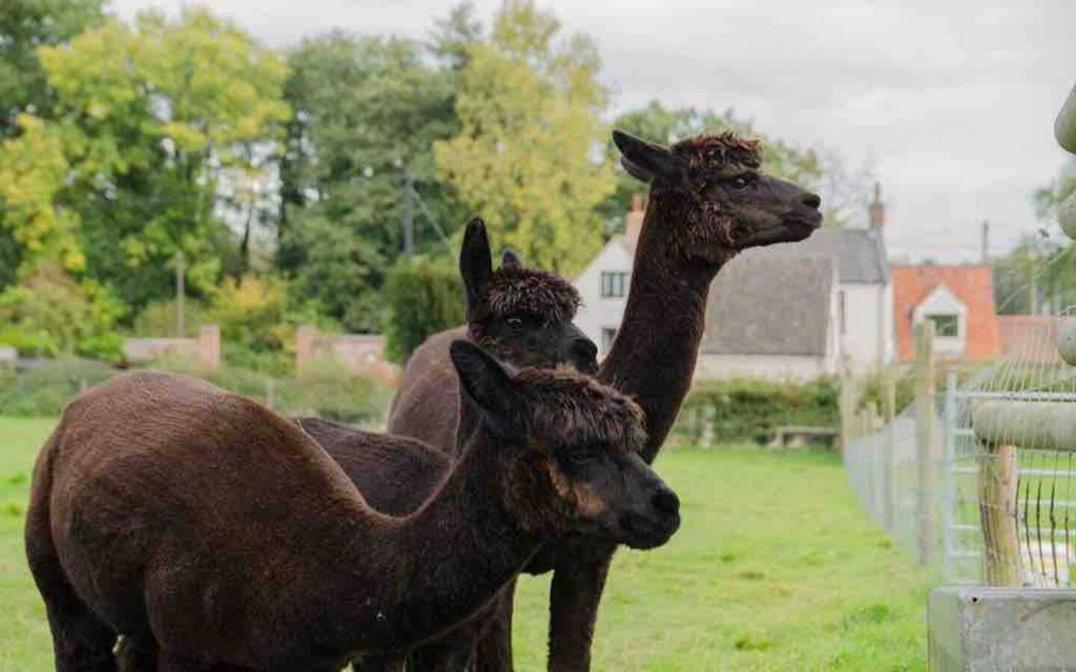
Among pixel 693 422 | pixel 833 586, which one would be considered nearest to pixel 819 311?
pixel 693 422

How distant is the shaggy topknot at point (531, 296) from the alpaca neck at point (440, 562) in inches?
66.7

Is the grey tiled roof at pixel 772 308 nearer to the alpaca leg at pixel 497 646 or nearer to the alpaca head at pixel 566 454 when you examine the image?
the alpaca leg at pixel 497 646

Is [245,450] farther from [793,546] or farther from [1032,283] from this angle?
[793,546]

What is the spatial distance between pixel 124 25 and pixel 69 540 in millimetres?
67867

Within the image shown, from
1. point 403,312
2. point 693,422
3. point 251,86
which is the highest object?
point 251,86

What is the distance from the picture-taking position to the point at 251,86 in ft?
228

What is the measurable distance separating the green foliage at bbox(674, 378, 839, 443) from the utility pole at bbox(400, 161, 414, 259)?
71.2 ft

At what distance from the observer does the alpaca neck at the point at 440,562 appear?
5.17 meters

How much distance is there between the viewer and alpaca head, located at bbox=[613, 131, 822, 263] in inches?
289

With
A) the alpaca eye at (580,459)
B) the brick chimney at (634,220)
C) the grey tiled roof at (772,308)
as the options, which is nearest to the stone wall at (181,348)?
the brick chimney at (634,220)

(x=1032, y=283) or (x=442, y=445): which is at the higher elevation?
(x=1032, y=283)

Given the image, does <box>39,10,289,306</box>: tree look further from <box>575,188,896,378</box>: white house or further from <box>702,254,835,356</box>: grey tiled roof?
<box>702,254,835,356</box>: grey tiled roof

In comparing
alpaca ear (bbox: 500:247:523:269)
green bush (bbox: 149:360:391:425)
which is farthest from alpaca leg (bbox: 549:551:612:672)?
green bush (bbox: 149:360:391:425)

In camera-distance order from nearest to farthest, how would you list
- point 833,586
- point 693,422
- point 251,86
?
point 833,586, point 693,422, point 251,86
